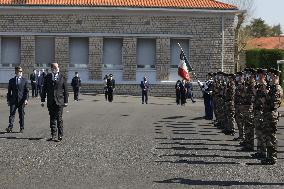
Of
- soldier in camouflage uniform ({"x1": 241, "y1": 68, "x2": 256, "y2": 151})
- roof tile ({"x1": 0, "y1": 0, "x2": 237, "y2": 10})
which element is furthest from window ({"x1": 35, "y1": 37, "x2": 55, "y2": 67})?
soldier in camouflage uniform ({"x1": 241, "y1": 68, "x2": 256, "y2": 151})

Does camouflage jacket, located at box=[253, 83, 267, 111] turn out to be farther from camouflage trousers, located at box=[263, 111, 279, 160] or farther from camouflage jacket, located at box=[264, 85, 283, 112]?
camouflage trousers, located at box=[263, 111, 279, 160]

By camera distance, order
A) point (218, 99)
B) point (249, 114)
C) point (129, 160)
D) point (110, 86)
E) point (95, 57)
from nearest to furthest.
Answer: point (129, 160), point (249, 114), point (218, 99), point (110, 86), point (95, 57)

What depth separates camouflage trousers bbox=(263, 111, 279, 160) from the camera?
12727 millimetres

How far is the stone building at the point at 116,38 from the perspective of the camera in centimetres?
5097

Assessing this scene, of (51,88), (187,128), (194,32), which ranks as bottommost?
(187,128)

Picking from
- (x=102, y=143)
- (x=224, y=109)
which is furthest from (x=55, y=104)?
(x=224, y=109)

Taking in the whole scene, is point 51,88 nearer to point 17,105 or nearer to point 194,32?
point 17,105

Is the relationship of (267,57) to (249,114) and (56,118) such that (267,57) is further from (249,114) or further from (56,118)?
(249,114)

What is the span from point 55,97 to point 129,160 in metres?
4.22

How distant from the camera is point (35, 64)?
169ft

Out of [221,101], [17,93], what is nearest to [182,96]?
[221,101]

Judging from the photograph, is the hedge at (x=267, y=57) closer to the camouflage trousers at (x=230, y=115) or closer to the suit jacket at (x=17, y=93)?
the camouflage trousers at (x=230, y=115)

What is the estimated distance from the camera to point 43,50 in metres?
51.7

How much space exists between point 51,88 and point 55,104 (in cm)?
45
